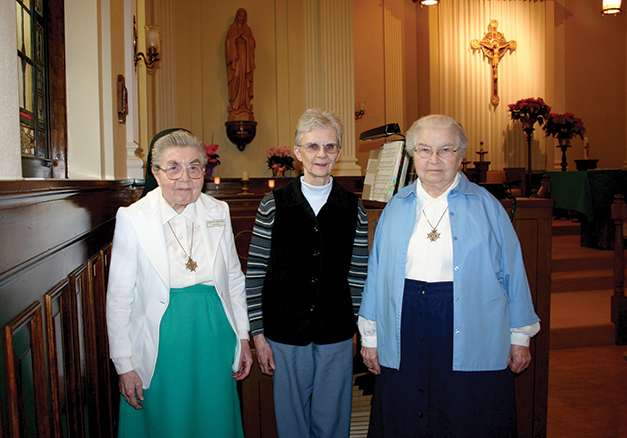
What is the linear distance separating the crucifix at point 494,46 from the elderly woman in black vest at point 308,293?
8.47 m

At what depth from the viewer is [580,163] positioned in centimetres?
623

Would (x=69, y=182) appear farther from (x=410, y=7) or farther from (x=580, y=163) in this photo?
(x=410, y=7)

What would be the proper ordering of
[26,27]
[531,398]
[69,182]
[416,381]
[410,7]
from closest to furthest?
1. [69,182]
2. [416,381]
3. [26,27]
4. [531,398]
5. [410,7]

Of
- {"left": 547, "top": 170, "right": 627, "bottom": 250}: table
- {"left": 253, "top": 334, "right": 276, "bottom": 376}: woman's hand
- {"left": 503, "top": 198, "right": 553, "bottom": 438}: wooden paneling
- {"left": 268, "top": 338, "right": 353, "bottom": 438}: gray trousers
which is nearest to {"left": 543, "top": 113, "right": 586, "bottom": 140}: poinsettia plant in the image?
{"left": 547, "top": 170, "right": 627, "bottom": 250}: table

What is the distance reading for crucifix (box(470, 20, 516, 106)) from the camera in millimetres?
9008

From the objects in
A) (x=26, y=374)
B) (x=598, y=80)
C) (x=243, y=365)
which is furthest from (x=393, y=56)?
(x=26, y=374)

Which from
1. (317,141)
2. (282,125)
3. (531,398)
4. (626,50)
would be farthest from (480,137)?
(317,141)

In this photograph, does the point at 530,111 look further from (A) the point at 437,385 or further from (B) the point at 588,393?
(A) the point at 437,385

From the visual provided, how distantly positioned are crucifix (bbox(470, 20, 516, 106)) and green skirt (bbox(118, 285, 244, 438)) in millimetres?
8946

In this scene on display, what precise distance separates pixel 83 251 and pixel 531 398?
215cm

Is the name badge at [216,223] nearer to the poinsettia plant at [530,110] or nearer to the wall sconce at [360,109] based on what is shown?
the wall sconce at [360,109]

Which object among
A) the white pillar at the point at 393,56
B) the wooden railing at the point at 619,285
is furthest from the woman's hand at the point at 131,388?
the white pillar at the point at 393,56

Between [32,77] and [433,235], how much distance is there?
189cm

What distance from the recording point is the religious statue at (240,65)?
6.80 metres
